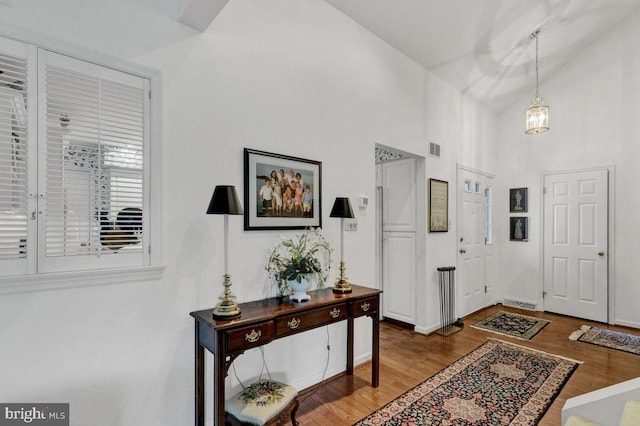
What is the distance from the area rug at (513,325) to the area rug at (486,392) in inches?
25.0

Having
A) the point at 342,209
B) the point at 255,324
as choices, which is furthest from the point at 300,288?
the point at 342,209

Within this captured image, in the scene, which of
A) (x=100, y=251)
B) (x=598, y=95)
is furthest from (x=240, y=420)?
(x=598, y=95)

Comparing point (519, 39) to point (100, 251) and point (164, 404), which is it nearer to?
point (100, 251)

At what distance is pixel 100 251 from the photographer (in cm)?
172

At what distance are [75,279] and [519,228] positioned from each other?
5.92 meters

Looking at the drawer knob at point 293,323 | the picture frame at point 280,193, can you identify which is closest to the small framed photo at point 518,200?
the picture frame at point 280,193

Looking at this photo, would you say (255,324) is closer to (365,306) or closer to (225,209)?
(225,209)

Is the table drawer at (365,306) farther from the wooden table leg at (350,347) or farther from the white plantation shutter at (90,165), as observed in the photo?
the white plantation shutter at (90,165)

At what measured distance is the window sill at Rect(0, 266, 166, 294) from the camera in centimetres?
148

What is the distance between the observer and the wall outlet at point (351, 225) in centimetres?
306

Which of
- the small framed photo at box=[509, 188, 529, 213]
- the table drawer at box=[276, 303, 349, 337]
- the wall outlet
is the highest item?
the small framed photo at box=[509, 188, 529, 213]

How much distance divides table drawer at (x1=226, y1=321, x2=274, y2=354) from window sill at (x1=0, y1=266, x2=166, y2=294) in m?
0.59

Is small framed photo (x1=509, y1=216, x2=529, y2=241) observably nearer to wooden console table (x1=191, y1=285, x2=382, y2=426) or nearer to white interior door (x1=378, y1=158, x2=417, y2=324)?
white interior door (x1=378, y1=158, x2=417, y2=324)

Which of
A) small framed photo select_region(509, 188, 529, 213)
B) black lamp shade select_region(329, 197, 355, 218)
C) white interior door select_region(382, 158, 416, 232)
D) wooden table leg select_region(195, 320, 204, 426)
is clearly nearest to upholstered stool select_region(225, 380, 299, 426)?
wooden table leg select_region(195, 320, 204, 426)
